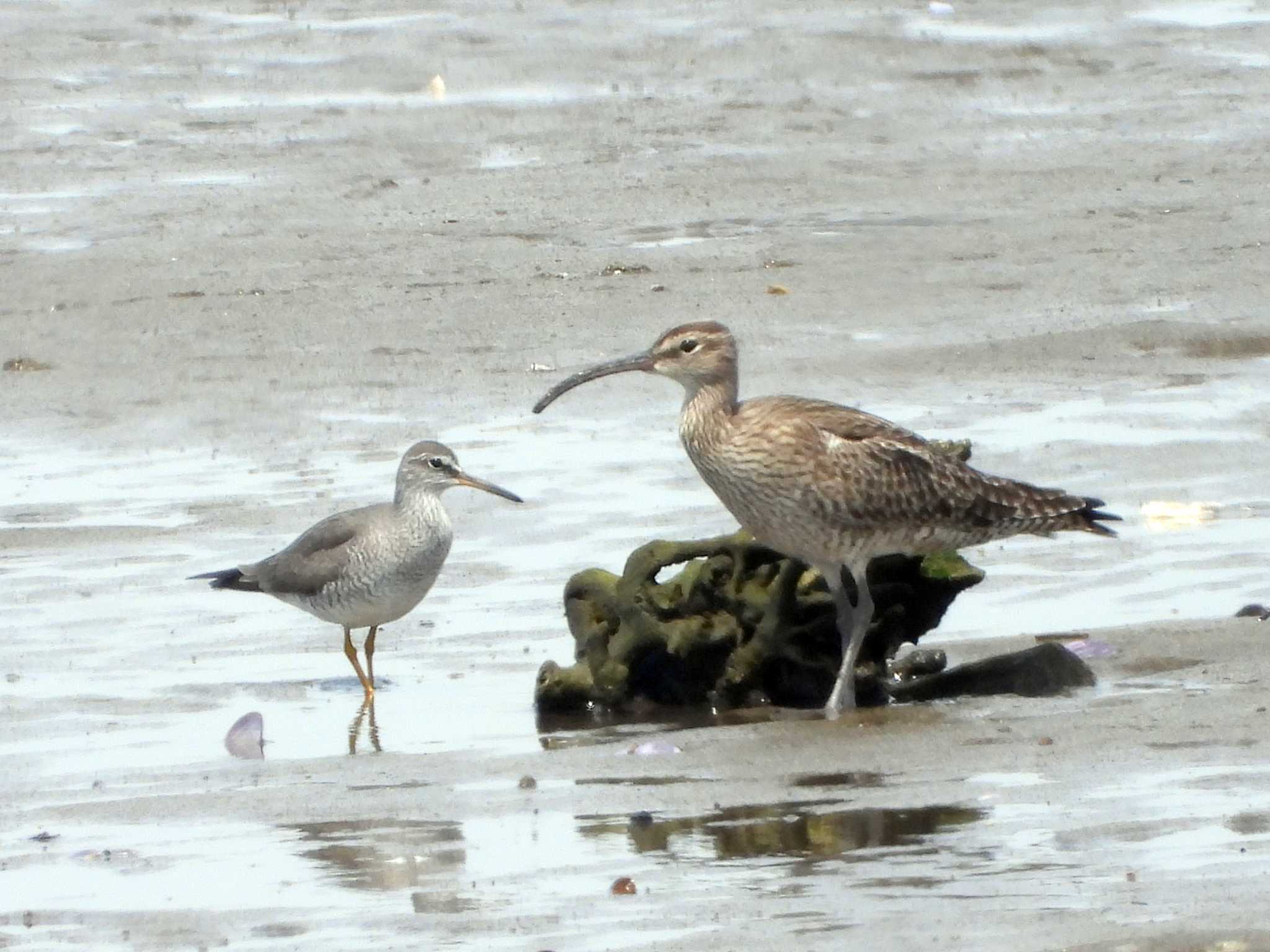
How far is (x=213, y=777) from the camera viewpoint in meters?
7.86

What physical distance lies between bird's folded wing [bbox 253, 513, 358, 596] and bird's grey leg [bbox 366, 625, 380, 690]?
0.87ft

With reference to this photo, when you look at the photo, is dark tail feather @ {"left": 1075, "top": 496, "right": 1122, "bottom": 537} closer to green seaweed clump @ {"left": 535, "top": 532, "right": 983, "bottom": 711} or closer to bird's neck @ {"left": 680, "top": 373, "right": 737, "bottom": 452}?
green seaweed clump @ {"left": 535, "top": 532, "right": 983, "bottom": 711}

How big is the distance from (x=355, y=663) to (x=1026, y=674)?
246 centimetres

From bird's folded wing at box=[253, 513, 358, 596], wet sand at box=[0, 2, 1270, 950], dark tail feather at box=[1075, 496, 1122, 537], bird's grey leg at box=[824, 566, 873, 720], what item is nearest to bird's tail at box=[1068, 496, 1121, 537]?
dark tail feather at box=[1075, 496, 1122, 537]

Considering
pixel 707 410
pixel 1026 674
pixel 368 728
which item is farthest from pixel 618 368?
pixel 1026 674

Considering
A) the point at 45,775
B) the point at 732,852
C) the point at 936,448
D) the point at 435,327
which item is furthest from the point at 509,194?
the point at 732,852

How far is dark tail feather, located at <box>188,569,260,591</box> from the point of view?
32.1 ft

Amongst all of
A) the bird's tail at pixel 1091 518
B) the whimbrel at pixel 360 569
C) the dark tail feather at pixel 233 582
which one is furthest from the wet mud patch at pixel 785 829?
the dark tail feather at pixel 233 582

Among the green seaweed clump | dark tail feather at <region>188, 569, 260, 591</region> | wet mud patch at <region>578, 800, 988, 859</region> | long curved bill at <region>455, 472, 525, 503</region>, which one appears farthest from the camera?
long curved bill at <region>455, 472, 525, 503</region>

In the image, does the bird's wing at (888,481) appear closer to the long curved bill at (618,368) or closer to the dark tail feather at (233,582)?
the long curved bill at (618,368)

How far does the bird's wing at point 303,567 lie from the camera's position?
9688 mm

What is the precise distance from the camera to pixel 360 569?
9625 millimetres

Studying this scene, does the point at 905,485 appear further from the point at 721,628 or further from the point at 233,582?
the point at 233,582

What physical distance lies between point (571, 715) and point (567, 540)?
1978 mm
